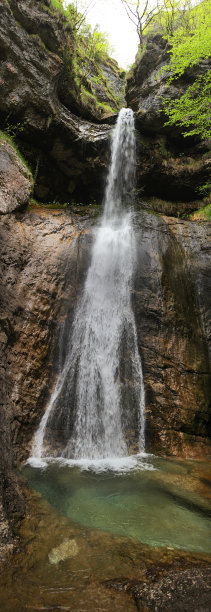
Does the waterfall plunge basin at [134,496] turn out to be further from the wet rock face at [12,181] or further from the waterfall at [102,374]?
the wet rock face at [12,181]

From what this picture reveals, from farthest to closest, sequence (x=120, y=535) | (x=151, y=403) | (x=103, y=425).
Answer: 1. (x=151, y=403)
2. (x=103, y=425)
3. (x=120, y=535)

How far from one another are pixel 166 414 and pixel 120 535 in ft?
12.6

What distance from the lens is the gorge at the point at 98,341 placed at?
2877mm

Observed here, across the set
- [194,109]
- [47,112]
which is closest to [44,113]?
[47,112]

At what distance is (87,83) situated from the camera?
1202 centimetres

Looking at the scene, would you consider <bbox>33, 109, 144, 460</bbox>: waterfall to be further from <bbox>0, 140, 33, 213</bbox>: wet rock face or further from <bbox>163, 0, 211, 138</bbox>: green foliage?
<bbox>163, 0, 211, 138</bbox>: green foliage

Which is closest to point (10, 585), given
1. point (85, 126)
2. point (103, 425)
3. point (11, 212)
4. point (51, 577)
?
point (51, 577)

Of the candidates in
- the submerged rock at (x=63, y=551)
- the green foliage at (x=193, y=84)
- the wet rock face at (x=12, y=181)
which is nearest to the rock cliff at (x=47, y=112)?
the wet rock face at (x=12, y=181)

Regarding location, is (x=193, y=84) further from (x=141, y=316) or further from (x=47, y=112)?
(x=141, y=316)

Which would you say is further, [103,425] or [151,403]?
[151,403]

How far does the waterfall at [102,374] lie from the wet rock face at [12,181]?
244 cm

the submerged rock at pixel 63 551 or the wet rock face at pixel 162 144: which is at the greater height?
the wet rock face at pixel 162 144

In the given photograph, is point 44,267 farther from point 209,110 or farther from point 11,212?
point 209,110

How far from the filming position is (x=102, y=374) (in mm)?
7055
